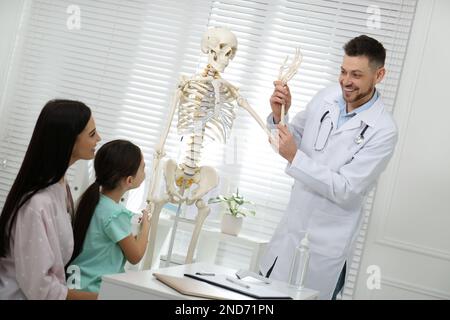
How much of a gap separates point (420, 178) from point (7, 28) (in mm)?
2804

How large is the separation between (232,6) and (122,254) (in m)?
2.20

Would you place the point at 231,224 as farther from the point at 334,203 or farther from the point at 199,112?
the point at 334,203

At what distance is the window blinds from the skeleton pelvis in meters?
0.80

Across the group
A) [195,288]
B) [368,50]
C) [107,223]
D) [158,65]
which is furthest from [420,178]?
[195,288]

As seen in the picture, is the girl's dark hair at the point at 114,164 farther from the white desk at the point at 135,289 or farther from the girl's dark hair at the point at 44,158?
the white desk at the point at 135,289

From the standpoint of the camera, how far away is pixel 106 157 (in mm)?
2709

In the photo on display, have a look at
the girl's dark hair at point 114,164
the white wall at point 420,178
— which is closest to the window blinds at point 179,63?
the white wall at point 420,178

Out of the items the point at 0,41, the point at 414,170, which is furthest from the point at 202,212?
the point at 0,41

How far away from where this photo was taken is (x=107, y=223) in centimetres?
255

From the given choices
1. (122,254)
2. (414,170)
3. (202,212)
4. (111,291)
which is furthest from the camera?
(414,170)

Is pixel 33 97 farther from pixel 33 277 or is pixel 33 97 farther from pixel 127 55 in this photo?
pixel 33 277

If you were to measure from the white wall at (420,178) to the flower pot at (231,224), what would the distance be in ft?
2.66

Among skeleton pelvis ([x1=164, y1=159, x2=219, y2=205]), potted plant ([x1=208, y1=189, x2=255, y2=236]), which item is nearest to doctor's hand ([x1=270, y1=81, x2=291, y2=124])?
skeleton pelvis ([x1=164, y1=159, x2=219, y2=205])

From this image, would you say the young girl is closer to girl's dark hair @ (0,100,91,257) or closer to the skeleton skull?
girl's dark hair @ (0,100,91,257)
